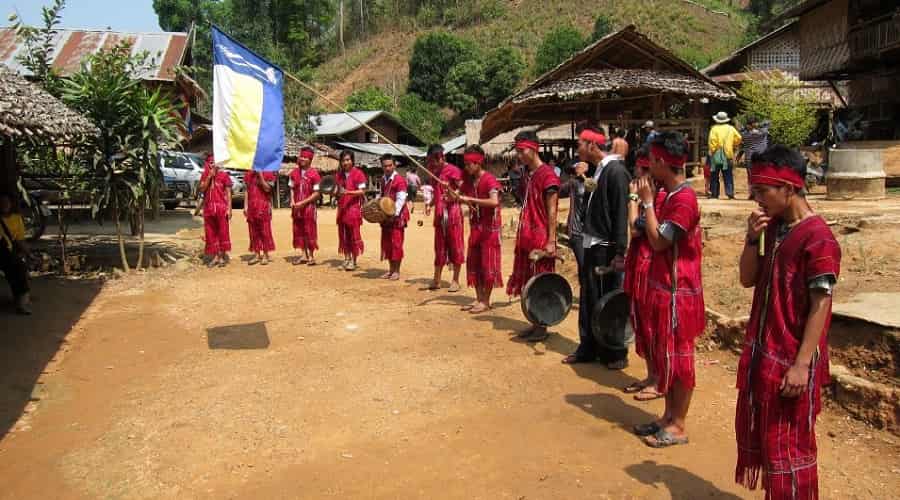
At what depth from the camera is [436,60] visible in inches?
1891

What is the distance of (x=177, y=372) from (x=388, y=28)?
216 ft

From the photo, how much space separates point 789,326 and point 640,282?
1634mm

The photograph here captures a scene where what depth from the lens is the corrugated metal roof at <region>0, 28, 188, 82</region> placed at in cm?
1731

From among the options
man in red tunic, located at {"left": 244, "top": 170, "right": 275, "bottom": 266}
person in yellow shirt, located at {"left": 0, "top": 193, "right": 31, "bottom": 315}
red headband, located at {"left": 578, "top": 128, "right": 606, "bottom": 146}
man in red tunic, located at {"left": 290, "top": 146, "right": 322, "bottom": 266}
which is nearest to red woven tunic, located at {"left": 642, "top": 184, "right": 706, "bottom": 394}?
red headband, located at {"left": 578, "top": 128, "right": 606, "bottom": 146}

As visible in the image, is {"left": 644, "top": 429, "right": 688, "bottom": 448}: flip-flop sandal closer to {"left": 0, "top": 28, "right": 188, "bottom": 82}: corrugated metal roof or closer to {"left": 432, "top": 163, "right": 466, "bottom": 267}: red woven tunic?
{"left": 432, "top": 163, "right": 466, "bottom": 267}: red woven tunic

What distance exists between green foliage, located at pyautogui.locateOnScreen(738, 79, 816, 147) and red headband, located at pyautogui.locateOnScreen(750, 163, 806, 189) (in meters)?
18.8

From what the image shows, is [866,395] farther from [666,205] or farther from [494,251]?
[494,251]

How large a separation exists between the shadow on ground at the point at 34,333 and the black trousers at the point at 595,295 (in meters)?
4.16

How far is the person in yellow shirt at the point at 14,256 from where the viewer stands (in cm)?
710

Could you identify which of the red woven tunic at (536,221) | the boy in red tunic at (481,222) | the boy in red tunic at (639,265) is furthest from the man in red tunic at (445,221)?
the boy in red tunic at (639,265)

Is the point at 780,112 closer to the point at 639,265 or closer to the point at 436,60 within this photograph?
the point at 639,265

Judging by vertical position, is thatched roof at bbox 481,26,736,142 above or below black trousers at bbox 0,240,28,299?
above

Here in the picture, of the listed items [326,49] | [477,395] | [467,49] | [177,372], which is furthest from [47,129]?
[326,49]

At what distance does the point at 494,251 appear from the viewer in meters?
7.00
